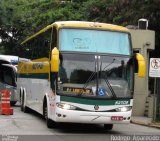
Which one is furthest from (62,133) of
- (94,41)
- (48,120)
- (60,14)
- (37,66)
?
(60,14)

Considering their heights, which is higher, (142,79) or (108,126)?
(142,79)

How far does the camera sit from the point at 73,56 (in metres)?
15.3

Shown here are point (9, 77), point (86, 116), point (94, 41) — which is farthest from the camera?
point (9, 77)

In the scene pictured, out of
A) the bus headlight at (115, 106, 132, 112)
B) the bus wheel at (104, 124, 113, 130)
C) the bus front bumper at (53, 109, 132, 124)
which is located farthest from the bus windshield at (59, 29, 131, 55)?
the bus wheel at (104, 124, 113, 130)

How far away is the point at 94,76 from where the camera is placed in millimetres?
15031

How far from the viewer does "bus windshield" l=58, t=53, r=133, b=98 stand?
14891 mm

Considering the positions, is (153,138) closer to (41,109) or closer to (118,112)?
(118,112)

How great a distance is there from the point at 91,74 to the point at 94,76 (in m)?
0.11

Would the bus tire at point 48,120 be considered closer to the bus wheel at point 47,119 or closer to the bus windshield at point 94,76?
the bus wheel at point 47,119

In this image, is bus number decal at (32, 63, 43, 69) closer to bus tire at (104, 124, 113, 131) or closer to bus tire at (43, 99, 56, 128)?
bus tire at (43, 99, 56, 128)

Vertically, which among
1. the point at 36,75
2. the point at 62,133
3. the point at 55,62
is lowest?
the point at 62,133

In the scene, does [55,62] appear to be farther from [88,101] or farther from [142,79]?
[142,79]

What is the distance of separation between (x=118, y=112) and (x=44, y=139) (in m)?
2.78

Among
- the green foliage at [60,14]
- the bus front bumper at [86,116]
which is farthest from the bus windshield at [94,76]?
the green foliage at [60,14]
